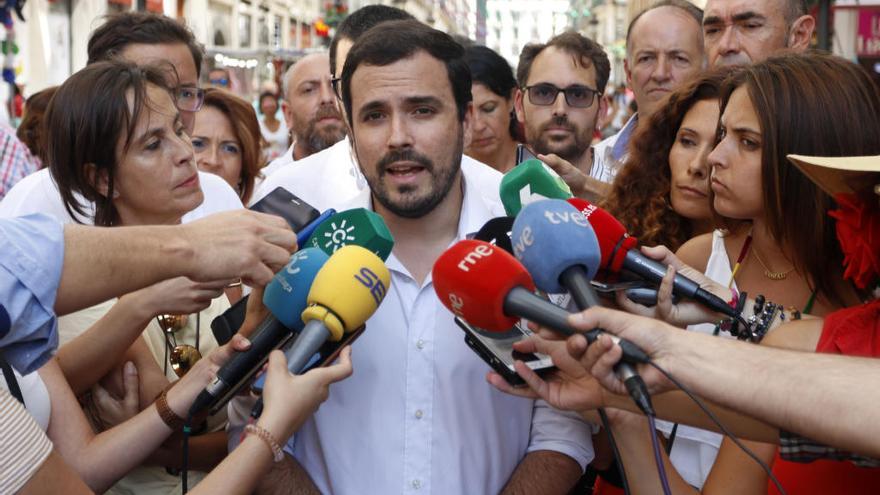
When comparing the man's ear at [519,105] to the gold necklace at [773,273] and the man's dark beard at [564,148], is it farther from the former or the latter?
the gold necklace at [773,273]

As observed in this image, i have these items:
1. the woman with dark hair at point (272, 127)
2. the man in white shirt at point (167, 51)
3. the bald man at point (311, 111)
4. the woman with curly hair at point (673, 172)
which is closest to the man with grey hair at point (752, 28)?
the woman with curly hair at point (673, 172)

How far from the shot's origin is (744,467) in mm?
2432

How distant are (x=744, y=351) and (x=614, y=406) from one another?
578 millimetres

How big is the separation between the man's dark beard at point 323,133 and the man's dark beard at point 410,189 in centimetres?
342

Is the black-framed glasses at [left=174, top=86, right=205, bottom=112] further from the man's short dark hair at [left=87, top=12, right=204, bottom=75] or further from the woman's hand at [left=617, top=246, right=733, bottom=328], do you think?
the woman's hand at [left=617, top=246, right=733, bottom=328]

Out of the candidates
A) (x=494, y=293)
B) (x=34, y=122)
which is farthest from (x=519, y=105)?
(x=494, y=293)

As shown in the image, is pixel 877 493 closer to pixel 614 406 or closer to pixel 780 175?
pixel 614 406

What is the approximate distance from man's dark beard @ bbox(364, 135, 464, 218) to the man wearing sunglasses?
2.47 meters

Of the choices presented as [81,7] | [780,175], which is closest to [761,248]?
[780,175]

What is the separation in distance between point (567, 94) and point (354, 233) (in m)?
3.28

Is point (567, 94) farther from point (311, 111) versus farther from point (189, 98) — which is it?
point (189, 98)

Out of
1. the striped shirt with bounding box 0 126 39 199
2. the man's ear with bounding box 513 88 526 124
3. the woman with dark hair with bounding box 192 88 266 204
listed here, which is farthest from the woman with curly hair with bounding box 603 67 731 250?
the striped shirt with bounding box 0 126 39 199

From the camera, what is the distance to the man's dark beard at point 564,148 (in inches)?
215

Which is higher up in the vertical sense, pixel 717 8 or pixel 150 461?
pixel 717 8
